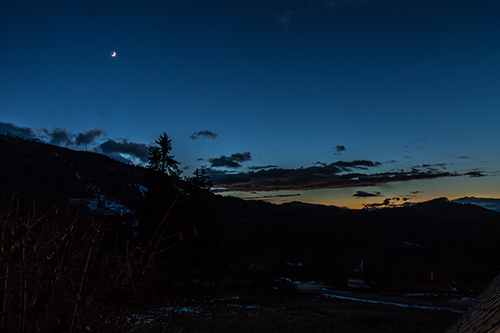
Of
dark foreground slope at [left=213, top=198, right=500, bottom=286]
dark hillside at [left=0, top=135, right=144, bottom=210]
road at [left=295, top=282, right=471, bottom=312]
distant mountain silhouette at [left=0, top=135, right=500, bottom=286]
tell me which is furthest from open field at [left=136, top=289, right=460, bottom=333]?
dark hillside at [left=0, top=135, right=144, bottom=210]

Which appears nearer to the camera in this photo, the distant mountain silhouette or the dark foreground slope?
the dark foreground slope

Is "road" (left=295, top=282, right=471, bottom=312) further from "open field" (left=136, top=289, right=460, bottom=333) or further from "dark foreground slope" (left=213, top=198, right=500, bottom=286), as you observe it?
"dark foreground slope" (left=213, top=198, right=500, bottom=286)

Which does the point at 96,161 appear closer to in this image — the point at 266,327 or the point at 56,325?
the point at 266,327

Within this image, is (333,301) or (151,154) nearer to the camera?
(151,154)

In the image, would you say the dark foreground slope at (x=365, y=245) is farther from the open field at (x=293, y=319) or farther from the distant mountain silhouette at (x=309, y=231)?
the open field at (x=293, y=319)

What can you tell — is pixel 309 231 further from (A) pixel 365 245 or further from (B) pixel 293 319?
(B) pixel 293 319

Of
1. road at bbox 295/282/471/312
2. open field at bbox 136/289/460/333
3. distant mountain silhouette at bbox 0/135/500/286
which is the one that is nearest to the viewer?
open field at bbox 136/289/460/333

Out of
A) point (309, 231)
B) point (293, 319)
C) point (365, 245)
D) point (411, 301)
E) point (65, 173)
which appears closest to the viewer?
point (293, 319)

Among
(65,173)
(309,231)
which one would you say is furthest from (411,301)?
(65,173)

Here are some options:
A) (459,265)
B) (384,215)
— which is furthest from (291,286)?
(384,215)

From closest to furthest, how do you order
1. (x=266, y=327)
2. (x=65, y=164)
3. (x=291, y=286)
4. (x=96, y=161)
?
A: (x=266, y=327) → (x=291, y=286) → (x=65, y=164) → (x=96, y=161)

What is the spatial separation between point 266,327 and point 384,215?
482 ft

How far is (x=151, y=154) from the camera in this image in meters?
24.8

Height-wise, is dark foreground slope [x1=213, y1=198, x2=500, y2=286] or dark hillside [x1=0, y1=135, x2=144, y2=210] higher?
dark hillside [x1=0, y1=135, x2=144, y2=210]
